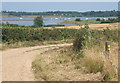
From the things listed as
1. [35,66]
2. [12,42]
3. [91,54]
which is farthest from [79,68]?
[12,42]

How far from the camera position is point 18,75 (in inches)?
418

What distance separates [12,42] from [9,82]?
17.7 meters

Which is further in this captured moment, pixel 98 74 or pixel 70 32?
pixel 70 32

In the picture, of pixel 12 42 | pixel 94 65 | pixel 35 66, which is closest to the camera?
pixel 94 65

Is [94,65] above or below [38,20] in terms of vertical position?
above

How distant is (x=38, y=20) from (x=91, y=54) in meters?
56.1

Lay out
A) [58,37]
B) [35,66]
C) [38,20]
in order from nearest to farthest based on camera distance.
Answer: [35,66] < [58,37] < [38,20]

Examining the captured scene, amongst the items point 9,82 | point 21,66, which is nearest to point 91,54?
point 9,82

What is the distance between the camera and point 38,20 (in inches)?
2594

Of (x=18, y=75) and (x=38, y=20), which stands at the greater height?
(x=18, y=75)

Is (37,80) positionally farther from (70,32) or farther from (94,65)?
(70,32)

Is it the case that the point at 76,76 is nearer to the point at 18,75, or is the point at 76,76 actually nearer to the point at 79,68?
the point at 79,68

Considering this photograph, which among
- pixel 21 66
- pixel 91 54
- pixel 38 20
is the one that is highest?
pixel 91 54

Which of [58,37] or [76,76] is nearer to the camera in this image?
[76,76]
